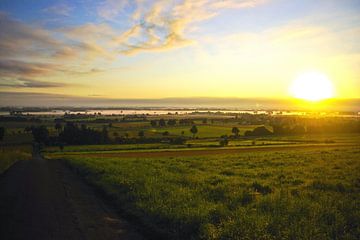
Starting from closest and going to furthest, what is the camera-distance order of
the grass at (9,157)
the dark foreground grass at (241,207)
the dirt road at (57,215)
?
the dark foreground grass at (241,207)
the dirt road at (57,215)
the grass at (9,157)

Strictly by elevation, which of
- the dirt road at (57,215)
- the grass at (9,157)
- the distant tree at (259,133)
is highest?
the dirt road at (57,215)

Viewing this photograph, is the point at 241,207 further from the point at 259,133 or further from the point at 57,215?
the point at 259,133

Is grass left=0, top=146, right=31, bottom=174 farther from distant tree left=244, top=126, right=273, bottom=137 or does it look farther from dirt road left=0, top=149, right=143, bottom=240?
distant tree left=244, top=126, right=273, bottom=137

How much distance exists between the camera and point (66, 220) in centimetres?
1159

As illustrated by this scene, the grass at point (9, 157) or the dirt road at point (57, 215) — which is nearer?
the dirt road at point (57, 215)

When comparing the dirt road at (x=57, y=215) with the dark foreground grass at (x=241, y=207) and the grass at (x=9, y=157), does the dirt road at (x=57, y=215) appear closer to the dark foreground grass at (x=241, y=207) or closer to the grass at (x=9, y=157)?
the dark foreground grass at (x=241, y=207)

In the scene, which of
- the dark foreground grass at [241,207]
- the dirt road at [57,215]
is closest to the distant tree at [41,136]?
the dark foreground grass at [241,207]

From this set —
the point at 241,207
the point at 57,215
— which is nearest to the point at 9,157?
the point at 57,215

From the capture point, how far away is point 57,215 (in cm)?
1217

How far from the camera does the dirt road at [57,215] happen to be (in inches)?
396

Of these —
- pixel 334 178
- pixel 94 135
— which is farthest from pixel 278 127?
pixel 334 178

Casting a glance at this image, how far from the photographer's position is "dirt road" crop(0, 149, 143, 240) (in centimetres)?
1007

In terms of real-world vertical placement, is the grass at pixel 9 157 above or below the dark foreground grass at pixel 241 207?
below

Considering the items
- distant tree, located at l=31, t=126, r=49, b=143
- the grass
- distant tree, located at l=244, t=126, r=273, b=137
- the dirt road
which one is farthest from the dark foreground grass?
distant tree, located at l=244, t=126, r=273, b=137
